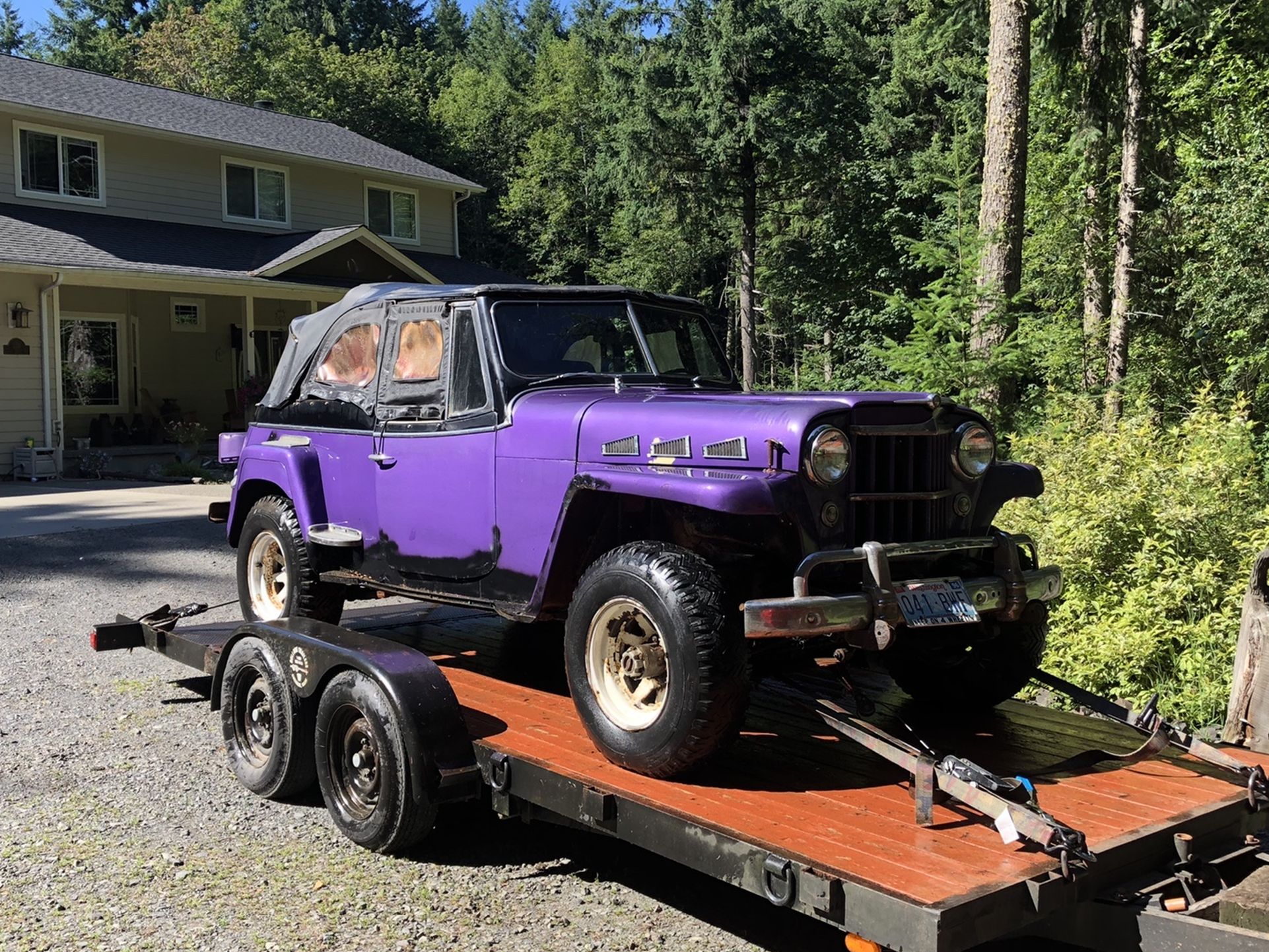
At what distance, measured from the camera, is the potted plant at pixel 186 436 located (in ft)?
67.3

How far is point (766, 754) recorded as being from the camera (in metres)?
4.37

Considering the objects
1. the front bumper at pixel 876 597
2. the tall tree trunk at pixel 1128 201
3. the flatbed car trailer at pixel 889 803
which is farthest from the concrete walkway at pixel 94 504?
the tall tree trunk at pixel 1128 201

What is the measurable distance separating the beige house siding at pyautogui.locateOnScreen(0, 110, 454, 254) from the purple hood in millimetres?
18853

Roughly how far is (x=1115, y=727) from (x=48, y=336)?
18633 millimetres

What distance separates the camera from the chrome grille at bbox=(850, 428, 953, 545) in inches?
164

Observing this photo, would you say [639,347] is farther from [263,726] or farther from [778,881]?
[778,881]

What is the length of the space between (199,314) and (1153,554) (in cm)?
2124

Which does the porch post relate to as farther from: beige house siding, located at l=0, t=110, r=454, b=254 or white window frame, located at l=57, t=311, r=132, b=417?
beige house siding, located at l=0, t=110, r=454, b=254

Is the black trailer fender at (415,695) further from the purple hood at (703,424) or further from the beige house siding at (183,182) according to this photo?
the beige house siding at (183,182)

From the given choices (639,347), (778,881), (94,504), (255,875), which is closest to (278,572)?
(255,875)

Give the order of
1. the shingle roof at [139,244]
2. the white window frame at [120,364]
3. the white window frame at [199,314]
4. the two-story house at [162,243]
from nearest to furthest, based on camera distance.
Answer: the shingle roof at [139,244] < the two-story house at [162,243] < the white window frame at [120,364] < the white window frame at [199,314]

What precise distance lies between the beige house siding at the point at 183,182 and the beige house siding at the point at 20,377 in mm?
2185

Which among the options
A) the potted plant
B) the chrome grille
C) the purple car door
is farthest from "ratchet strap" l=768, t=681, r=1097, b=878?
the potted plant

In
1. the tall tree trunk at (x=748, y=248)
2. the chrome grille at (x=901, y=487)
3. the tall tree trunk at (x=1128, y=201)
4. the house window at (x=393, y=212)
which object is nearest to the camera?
the chrome grille at (x=901, y=487)
